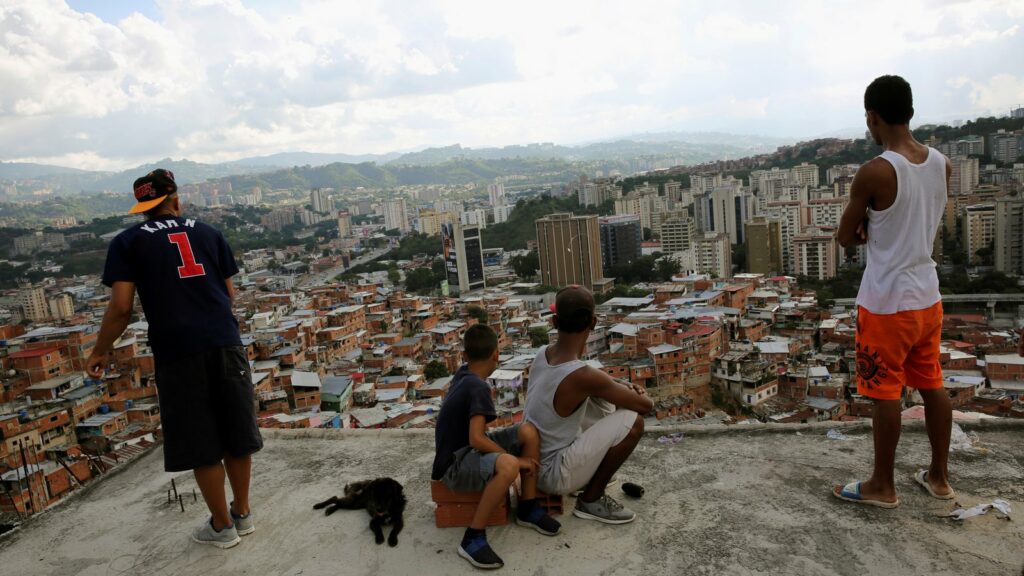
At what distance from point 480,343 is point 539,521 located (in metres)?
0.46

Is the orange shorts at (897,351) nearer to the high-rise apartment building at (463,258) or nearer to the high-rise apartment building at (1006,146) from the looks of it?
the high-rise apartment building at (463,258)

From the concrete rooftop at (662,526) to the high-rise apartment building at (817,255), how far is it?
2765cm

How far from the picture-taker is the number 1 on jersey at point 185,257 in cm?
170

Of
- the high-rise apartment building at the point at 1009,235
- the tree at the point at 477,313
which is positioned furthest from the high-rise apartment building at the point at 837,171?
the tree at the point at 477,313

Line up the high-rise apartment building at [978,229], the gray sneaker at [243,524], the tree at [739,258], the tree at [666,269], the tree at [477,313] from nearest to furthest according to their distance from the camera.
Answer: the gray sneaker at [243,524], the tree at [477,313], the high-rise apartment building at [978,229], the tree at [666,269], the tree at [739,258]

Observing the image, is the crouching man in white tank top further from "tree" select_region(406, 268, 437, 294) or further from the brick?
"tree" select_region(406, 268, 437, 294)

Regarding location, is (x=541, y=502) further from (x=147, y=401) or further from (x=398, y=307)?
(x=398, y=307)

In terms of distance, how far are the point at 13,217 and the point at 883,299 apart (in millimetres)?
88989

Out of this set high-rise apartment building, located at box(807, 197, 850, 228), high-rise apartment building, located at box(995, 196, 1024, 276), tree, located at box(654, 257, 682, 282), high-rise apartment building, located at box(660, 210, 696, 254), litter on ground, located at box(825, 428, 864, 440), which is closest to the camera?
litter on ground, located at box(825, 428, 864, 440)

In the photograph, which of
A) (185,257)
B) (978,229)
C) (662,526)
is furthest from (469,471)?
(978,229)

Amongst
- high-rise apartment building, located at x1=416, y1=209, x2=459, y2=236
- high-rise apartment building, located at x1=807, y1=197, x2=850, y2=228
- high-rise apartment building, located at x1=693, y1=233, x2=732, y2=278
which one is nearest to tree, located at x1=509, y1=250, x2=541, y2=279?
high-rise apartment building, located at x1=693, y1=233, x2=732, y2=278

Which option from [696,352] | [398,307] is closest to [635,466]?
[696,352]

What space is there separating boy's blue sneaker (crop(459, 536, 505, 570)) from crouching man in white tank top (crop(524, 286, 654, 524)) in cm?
22

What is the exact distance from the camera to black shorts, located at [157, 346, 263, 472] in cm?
170
